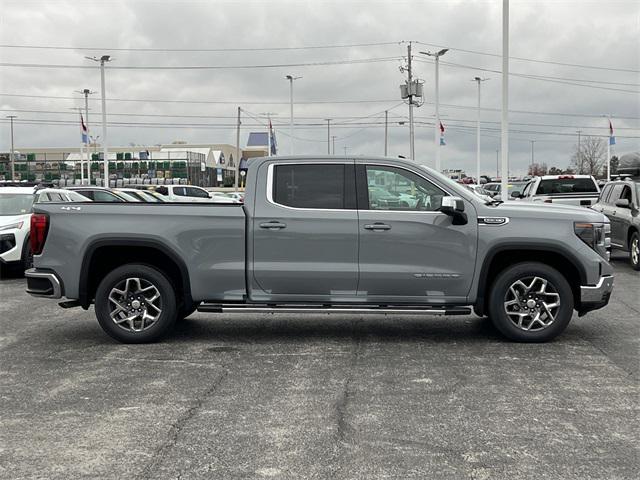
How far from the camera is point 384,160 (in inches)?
281

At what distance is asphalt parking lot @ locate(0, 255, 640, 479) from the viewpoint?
4.05m

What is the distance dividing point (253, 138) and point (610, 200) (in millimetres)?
102429

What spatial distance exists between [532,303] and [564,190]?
1266 centimetres

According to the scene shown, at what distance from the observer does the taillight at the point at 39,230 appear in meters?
7.12

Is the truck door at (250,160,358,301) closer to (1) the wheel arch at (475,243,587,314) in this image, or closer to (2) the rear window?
(1) the wheel arch at (475,243,587,314)

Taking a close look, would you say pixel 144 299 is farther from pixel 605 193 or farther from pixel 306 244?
pixel 605 193

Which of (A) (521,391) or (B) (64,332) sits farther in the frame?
(B) (64,332)

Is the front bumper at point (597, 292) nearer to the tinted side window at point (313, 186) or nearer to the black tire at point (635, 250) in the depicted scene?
the tinted side window at point (313, 186)

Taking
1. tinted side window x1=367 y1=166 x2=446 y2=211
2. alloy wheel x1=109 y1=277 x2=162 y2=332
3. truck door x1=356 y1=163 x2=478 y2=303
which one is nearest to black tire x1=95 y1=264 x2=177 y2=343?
alloy wheel x1=109 y1=277 x2=162 y2=332

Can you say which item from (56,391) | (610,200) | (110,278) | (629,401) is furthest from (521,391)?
(610,200)

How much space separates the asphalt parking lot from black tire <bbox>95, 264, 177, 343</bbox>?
17 cm

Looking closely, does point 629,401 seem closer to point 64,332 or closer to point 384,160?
point 384,160

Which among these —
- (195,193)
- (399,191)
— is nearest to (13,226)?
(399,191)

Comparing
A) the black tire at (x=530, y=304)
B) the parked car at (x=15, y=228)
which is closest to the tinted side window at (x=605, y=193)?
the black tire at (x=530, y=304)
